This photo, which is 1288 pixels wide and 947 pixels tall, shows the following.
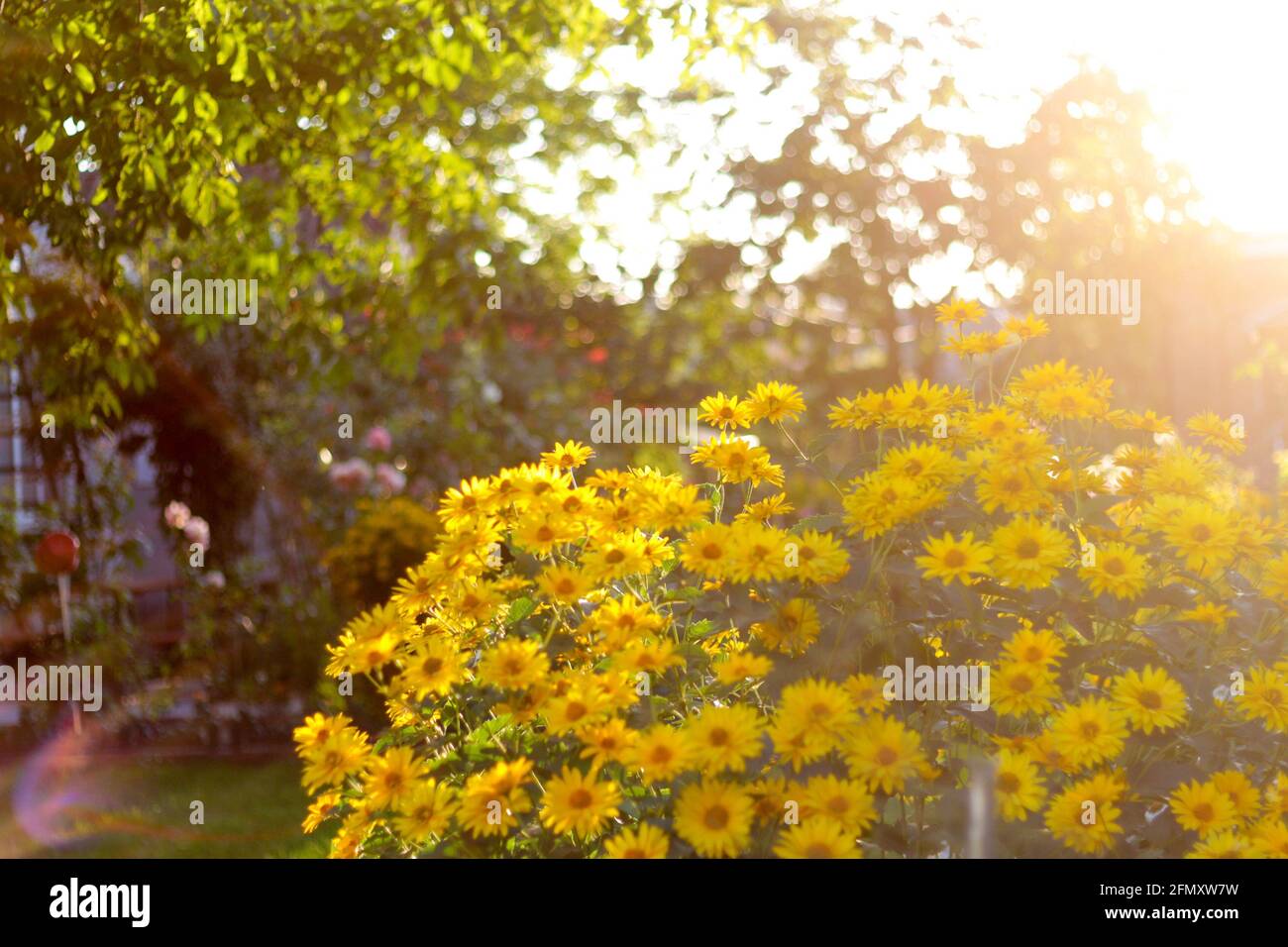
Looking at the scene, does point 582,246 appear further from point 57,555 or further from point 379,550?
point 57,555

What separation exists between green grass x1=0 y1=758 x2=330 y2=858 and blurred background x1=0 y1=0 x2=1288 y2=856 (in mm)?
29

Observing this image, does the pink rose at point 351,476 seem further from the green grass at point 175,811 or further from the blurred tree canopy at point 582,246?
the green grass at point 175,811

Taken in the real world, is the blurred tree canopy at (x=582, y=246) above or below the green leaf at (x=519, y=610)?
above

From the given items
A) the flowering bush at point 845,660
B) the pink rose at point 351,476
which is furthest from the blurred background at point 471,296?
the flowering bush at point 845,660

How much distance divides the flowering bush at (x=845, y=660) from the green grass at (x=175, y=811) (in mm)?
2382

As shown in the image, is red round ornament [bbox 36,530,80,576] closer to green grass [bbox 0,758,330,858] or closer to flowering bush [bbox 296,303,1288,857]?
green grass [bbox 0,758,330,858]

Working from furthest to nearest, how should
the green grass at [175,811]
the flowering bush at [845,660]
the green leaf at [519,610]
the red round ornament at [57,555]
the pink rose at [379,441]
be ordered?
the pink rose at [379,441]
the red round ornament at [57,555]
the green grass at [175,811]
the green leaf at [519,610]
the flowering bush at [845,660]

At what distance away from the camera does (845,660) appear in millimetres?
2451

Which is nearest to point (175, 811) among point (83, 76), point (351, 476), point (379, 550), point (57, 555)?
point (57, 555)

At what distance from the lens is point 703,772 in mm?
2240

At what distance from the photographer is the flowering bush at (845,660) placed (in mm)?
2260

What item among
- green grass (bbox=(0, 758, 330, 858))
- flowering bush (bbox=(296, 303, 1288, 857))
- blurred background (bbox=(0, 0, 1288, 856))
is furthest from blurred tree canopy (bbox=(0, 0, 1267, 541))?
flowering bush (bbox=(296, 303, 1288, 857))
